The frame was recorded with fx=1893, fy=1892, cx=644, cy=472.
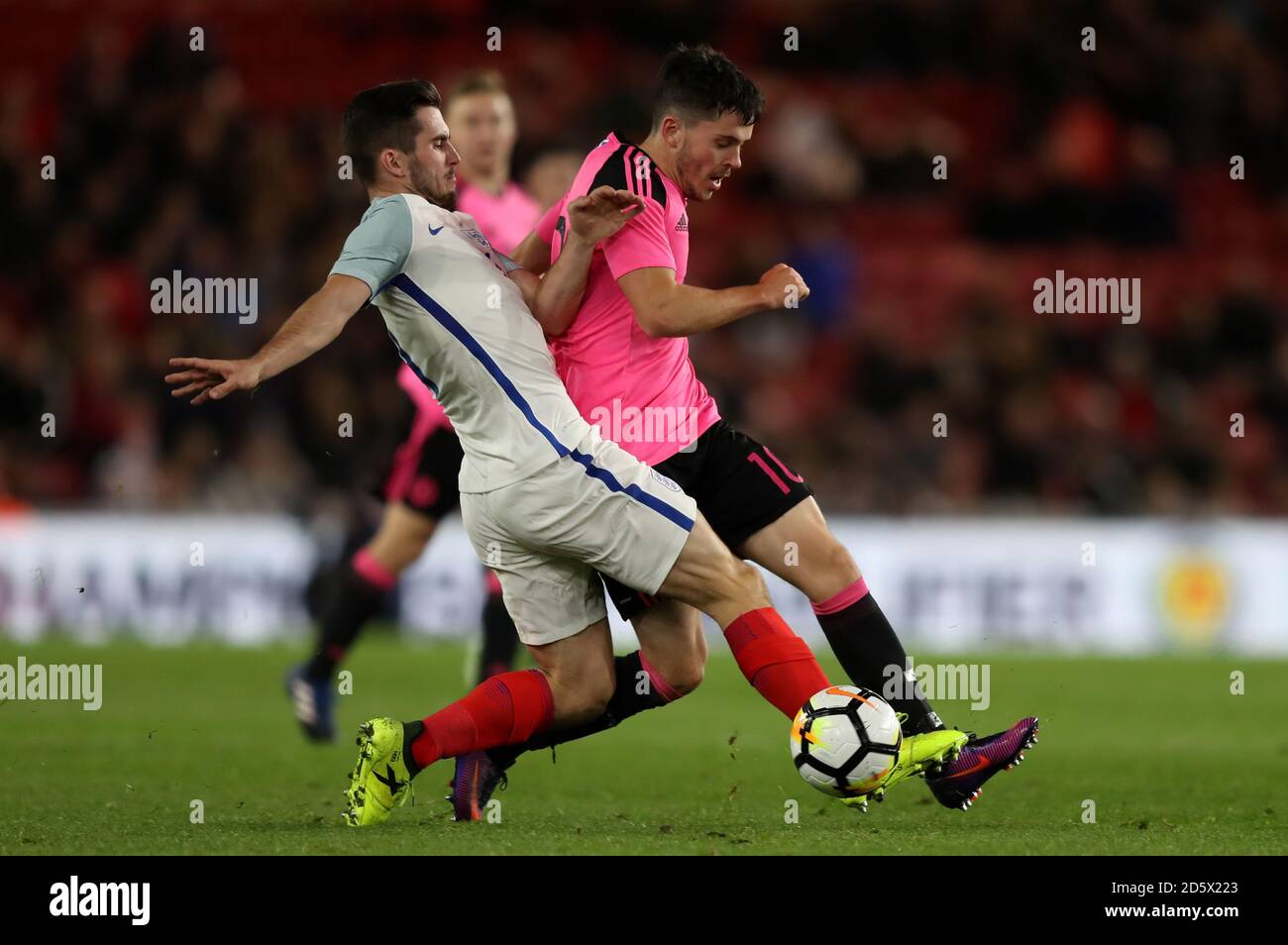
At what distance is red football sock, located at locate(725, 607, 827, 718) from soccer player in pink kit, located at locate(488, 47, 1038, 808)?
26 centimetres

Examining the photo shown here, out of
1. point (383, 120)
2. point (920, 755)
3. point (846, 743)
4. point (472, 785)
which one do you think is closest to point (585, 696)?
point (472, 785)

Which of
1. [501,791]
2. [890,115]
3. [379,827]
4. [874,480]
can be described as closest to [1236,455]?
[874,480]

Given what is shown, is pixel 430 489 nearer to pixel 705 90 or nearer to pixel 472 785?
pixel 472 785

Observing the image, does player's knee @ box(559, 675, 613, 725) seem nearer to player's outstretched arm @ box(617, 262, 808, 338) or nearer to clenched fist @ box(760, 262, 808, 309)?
player's outstretched arm @ box(617, 262, 808, 338)

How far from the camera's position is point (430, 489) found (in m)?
7.97

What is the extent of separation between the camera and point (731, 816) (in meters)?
5.70

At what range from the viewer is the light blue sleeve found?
4.98 meters

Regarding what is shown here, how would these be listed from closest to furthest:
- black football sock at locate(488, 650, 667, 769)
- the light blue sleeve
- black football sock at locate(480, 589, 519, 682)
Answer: the light blue sleeve → black football sock at locate(488, 650, 667, 769) → black football sock at locate(480, 589, 519, 682)

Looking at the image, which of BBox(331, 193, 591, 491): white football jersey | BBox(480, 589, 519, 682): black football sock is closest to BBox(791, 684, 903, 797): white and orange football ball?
BBox(331, 193, 591, 491): white football jersey

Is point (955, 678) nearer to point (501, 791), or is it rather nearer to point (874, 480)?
point (874, 480)

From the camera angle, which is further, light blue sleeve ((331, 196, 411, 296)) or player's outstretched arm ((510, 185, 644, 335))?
player's outstretched arm ((510, 185, 644, 335))

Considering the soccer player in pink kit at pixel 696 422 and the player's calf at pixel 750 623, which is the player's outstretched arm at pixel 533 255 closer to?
the soccer player in pink kit at pixel 696 422

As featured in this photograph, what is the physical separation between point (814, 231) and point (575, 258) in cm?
1068

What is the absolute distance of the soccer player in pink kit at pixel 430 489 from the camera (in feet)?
25.7
